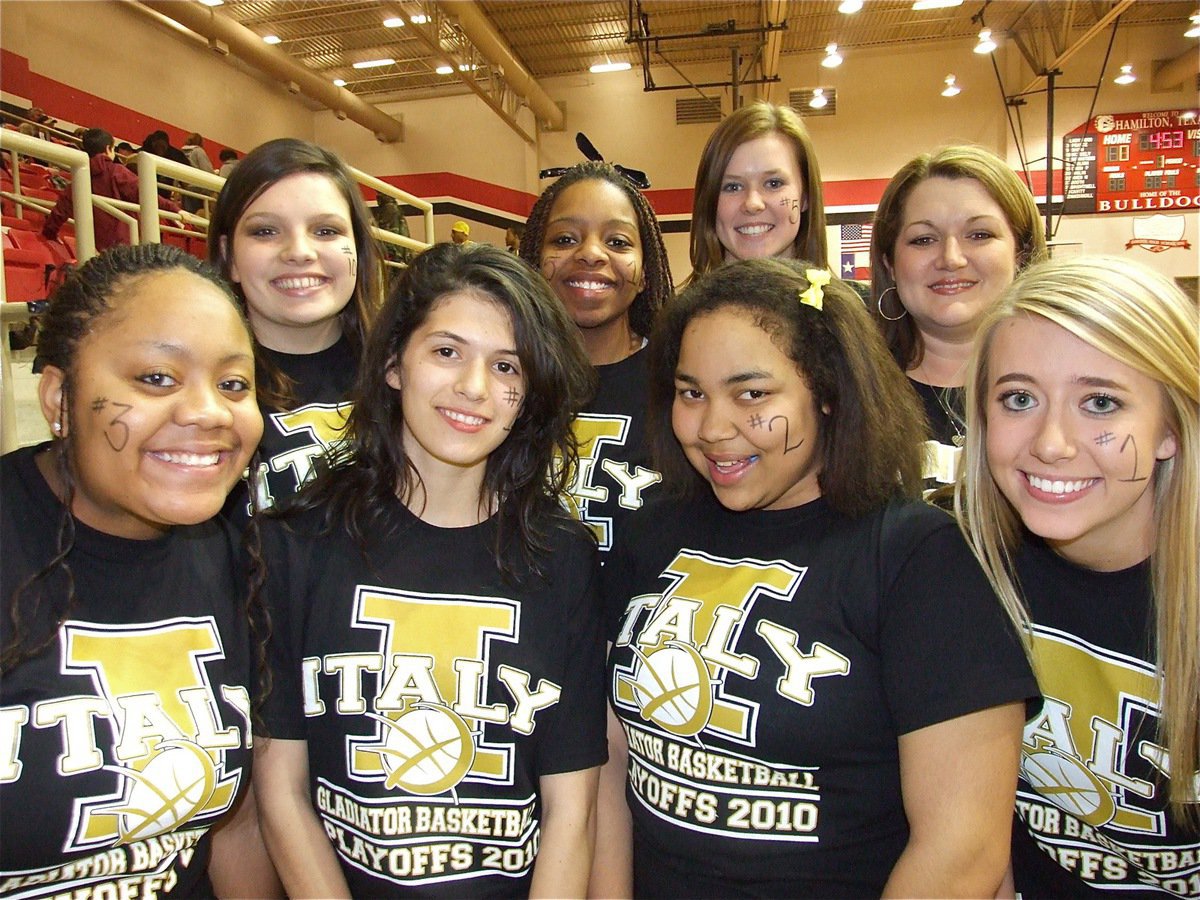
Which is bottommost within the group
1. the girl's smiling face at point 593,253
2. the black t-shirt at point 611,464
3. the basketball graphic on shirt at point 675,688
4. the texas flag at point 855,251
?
the basketball graphic on shirt at point 675,688

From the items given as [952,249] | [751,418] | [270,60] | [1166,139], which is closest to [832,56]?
[1166,139]

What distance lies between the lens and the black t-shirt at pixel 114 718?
3.71 ft

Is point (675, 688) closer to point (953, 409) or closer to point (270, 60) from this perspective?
point (953, 409)

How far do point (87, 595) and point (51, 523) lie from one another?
0.39ft

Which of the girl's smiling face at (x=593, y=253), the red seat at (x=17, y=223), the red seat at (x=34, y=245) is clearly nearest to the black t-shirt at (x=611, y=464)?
the girl's smiling face at (x=593, y=253)

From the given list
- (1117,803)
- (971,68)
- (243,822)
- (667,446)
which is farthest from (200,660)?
(971,68)

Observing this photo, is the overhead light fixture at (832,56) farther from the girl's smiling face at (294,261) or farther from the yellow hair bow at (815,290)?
the yellow hair bow at (815,290)

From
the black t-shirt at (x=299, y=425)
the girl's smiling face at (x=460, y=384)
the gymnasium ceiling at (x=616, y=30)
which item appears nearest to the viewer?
the girl's smiling face at (x=460, y=384)

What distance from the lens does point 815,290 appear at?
1.40 meters

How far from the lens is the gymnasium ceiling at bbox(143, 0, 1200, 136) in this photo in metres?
9.34

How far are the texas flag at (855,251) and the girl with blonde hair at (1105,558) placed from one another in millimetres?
9554

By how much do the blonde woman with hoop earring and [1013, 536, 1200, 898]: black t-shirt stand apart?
724 millimetres

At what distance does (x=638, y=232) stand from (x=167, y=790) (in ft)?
5.81

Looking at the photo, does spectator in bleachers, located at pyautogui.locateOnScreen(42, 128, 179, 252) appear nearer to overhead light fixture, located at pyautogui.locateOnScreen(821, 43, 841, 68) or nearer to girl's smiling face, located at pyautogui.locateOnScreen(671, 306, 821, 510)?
girl's smiling face, located at pyautogui.locateOnScreen(671, 306, 821, 510)
